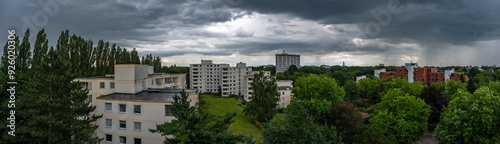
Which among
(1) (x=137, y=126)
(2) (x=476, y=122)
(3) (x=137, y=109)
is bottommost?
(1) (x=137, y=126)

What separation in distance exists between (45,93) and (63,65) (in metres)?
2.34

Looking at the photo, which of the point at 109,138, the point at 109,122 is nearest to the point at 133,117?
the point at 109,122

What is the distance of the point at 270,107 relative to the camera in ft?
145

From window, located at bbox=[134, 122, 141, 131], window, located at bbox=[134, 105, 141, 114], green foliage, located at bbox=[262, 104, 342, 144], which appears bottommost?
window, located at bbox=[134, 122, 141, 131]

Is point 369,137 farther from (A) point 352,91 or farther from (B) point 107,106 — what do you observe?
(A) point 352,91

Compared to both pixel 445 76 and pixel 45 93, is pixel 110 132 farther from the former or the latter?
pixel 445 76

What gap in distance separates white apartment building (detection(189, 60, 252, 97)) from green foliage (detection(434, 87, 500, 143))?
69113mm

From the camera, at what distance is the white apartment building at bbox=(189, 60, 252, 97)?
8662cm

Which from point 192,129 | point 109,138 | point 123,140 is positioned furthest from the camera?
point 109,138

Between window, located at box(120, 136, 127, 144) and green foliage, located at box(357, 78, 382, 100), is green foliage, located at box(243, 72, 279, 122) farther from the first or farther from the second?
green foliage, located at box(357, 78, 382, 100)

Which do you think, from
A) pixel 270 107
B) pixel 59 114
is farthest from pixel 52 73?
pixel 270 107

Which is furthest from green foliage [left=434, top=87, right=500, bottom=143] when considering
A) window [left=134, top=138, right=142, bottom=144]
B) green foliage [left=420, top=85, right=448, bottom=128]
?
window [left=134, top=138, right=142, bottom=144]

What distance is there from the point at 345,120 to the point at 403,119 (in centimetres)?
967

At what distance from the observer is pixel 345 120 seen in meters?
24.3
